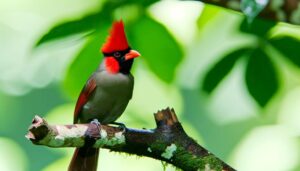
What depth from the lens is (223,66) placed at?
3115 mm

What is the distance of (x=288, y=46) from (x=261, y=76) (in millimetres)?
156

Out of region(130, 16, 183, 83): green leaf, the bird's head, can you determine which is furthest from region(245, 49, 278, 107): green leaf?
the bird's head

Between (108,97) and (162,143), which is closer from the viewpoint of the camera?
(162,143)

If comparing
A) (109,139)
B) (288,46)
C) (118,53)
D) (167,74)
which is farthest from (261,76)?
(118,53)

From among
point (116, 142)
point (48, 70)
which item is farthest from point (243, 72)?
point (48, 70)

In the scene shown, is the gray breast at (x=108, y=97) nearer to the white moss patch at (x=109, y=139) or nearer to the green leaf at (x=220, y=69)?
the green leaf at (x=220, y=69)

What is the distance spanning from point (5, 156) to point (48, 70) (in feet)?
2.29

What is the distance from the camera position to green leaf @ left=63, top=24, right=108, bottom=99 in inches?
122

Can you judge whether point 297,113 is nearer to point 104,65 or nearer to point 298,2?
point 104,65

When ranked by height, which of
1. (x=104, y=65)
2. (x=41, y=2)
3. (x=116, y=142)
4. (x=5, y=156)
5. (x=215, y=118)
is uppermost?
(x=41, y=2)

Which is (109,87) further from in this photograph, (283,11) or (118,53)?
(283,11)

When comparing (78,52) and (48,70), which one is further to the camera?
(48,70)

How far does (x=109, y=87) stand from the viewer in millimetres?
3572

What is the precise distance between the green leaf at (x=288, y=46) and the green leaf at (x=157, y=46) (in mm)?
376
